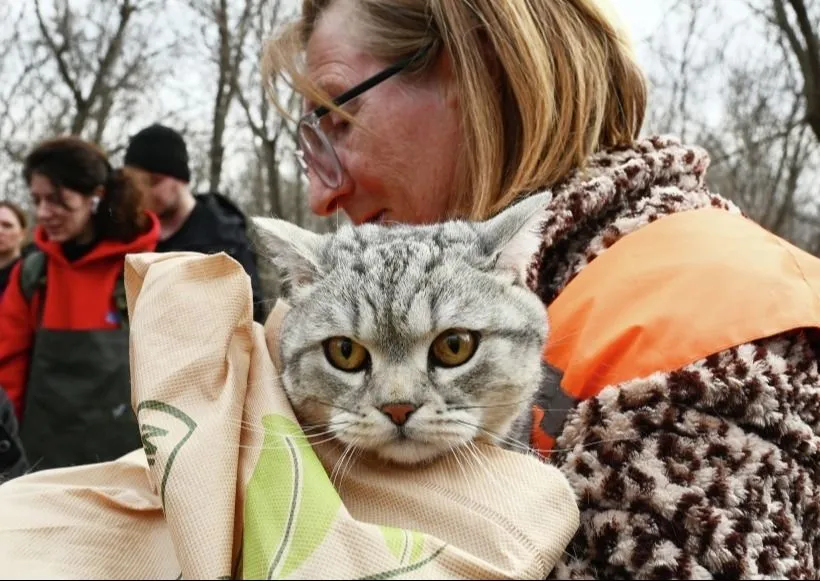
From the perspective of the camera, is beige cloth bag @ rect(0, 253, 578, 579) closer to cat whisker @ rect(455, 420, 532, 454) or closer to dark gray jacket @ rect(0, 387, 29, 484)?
cat whisker @ rect(455, 420, 532, 454)

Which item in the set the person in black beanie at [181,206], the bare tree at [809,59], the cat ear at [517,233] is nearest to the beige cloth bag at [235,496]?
the cat ear at [517,233]

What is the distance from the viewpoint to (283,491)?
1.39m

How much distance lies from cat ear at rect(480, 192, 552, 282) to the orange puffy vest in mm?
212

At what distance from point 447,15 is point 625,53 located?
2.15ft

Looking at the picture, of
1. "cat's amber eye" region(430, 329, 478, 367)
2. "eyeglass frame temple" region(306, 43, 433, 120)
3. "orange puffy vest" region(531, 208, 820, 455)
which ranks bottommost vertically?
"cat's amber eye" region(430, 329, 478, 367)

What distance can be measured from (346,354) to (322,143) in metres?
1.39

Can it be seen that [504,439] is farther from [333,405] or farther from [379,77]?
[379,77]

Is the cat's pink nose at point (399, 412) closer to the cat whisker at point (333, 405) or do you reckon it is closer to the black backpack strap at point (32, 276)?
the cat whisker at point (333, 405)

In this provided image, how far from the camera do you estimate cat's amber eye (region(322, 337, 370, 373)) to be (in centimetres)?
189

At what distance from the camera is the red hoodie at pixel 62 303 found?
4.34 metres

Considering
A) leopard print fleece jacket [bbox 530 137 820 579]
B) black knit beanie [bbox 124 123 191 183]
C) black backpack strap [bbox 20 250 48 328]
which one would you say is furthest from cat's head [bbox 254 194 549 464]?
black knit beanie [bbox 124 123 191 183]

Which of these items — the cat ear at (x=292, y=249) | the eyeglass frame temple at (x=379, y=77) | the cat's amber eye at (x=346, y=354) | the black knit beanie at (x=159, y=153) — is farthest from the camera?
the black knit beanie at (x=159, y=153)

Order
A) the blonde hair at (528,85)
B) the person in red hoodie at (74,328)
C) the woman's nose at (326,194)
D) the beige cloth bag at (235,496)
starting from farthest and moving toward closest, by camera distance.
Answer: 1. the person in red hoodie at (74,328)
2. the woman's nose at (326,194)
3. the blonde hair at (528,85)
4. the beige cloth bag at (235,496)

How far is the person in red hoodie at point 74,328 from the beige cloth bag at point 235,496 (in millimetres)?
2666
